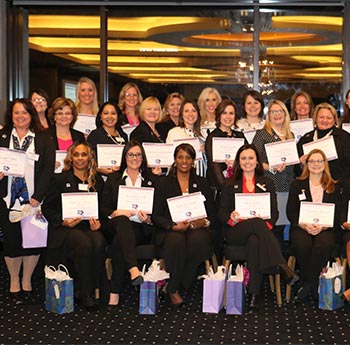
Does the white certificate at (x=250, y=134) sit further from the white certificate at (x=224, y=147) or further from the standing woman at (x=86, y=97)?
the standing woman at (x=86, y=97)

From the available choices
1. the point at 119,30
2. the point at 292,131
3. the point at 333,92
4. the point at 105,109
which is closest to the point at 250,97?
the point at 292,131

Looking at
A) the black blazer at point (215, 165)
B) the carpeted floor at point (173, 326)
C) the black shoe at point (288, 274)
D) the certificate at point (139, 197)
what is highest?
the black blazer at point (215, 165)

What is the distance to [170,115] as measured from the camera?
613 centimetres

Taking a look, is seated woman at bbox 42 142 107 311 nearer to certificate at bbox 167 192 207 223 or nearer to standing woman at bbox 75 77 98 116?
certificate at bbox 167 192 207 223

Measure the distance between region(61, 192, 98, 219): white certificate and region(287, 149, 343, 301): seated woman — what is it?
1603 millimetres

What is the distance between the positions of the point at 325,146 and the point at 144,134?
161 cm

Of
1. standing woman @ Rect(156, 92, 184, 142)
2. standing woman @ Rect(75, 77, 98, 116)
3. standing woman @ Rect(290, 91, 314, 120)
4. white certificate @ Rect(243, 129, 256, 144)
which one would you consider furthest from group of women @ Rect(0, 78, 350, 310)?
standing woman @ Rect(75, 77, 98, 116)

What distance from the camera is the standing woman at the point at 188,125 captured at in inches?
229

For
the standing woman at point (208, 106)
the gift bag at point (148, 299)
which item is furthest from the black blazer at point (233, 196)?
the standing woman at point (208, 106)

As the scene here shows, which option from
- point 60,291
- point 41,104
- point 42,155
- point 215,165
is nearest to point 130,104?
point 41,104

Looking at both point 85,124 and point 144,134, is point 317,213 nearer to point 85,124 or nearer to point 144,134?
point 144,134

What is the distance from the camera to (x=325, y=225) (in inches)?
201

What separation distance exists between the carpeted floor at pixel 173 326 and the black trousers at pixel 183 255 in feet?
0.75

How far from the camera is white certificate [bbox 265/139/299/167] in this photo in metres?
5.62
